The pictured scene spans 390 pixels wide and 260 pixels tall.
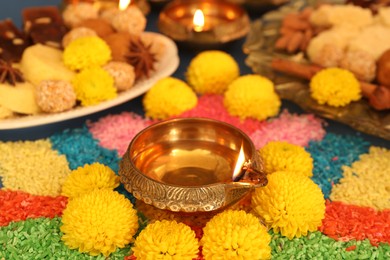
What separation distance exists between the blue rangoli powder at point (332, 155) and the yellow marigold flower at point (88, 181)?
425mm

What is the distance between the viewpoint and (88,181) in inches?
37.9

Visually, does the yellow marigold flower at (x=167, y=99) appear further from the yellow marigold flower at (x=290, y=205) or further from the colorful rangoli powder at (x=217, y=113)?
the yellow marigold flower at (x=290, y=205)

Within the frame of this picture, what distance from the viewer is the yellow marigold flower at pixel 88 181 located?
962mm

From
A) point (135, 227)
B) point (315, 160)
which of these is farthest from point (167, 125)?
point (315, 160)

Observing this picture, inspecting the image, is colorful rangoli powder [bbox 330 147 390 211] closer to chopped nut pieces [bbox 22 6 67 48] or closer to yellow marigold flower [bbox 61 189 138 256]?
yellow marigold flower [bbox 61 189 138 256]

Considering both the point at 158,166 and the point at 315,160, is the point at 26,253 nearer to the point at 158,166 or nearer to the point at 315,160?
the point at 158,166

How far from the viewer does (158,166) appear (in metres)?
1.03

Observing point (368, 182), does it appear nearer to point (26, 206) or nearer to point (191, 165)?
point (191, 165)

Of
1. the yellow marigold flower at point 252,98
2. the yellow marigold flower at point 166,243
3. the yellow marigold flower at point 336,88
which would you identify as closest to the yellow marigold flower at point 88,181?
the yellow marigold flower at point 166,243

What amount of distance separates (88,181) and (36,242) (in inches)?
5.5

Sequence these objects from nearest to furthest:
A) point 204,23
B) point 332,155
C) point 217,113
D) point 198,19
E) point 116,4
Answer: point 332,155
point 217,113
point 198,19
point 204,23
point 116,4

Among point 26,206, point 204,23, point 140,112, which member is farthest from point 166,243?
point 204,23

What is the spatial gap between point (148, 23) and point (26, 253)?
1028 mm

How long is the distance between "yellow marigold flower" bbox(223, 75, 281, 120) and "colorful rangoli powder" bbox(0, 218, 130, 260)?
1.61 feet
